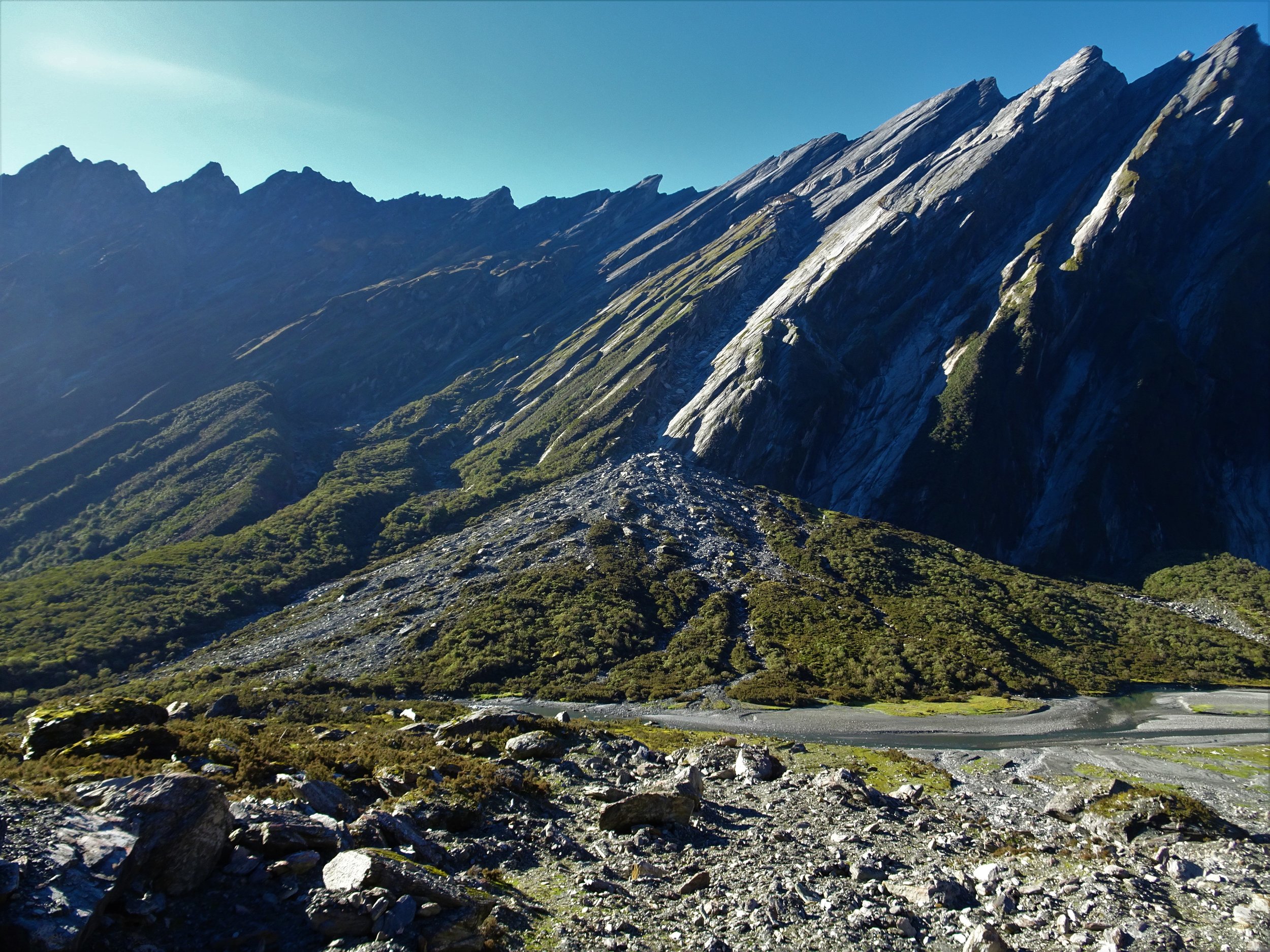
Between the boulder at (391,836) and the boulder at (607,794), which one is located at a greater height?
the boulder at (391,836)

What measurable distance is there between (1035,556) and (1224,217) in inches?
4538

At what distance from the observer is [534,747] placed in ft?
103

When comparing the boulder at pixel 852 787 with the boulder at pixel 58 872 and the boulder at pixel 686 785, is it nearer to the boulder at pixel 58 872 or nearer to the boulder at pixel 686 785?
the boulder at pixel 686 785

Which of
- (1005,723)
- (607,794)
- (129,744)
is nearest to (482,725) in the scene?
(607,794)

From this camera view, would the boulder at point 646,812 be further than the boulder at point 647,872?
Yes

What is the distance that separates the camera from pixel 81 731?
66.7ft

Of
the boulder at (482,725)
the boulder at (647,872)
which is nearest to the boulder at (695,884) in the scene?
the boulder at (647,872)

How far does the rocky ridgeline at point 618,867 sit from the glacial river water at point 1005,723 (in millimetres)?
19517

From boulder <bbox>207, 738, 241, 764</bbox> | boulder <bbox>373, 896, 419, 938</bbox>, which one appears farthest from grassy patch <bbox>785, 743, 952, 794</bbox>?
boulder <bbox>207, 738, 241, 764</bbox>

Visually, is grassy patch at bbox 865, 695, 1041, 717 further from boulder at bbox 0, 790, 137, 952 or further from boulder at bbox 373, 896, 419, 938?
boulder at bbox 0, 790, 137, 952

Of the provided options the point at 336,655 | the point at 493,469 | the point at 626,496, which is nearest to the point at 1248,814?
the point at 336,655

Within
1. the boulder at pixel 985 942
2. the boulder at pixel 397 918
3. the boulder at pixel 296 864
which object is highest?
the boulder at pixel 296 864

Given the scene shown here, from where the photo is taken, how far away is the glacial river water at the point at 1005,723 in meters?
49.5

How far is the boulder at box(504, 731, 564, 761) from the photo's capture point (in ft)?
103
